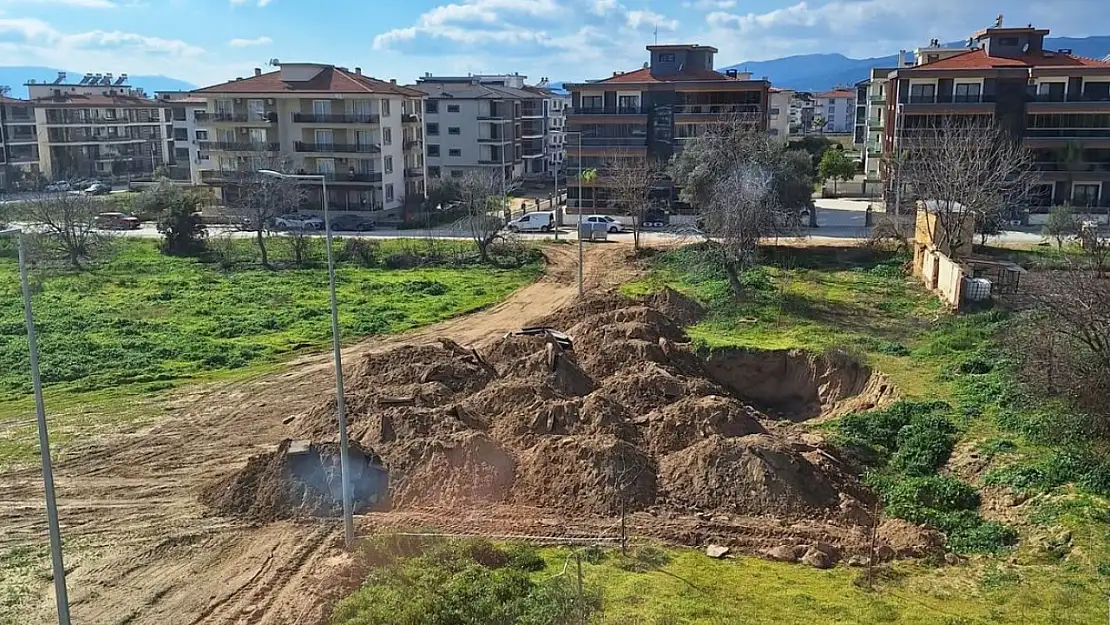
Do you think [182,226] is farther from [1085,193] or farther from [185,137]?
[1085,193]

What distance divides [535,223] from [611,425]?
43527 millimetres

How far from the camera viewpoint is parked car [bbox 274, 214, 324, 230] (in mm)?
68688

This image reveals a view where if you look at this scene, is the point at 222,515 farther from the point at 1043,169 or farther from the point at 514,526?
the point at 1043,169

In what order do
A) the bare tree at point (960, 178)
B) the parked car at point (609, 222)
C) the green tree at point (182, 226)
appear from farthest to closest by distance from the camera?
the parked car at point (609, 222), the green tree at point (182, 226), the bare tree at point (960, 178)

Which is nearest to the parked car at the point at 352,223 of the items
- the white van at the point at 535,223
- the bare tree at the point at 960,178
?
the white van at the point at 535,223

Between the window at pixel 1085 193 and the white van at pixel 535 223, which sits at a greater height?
A: the window at pixel 1085 193

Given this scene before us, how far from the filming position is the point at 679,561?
20531 millimetres

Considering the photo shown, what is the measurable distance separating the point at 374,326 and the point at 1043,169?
166 ft

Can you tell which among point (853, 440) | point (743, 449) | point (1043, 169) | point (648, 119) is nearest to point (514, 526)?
point (743, 449)

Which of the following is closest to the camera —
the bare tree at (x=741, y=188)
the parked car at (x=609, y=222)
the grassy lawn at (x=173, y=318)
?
the grassy lawn at (x=173, y=318)

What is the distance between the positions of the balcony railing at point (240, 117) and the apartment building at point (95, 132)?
29.2 meters

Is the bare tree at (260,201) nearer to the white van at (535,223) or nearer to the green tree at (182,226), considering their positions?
the green tree at (182,226)

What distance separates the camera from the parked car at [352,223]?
Answer: 70250 millimetres

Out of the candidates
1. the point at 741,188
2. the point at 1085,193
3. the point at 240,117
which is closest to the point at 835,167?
the point at 1085,193
